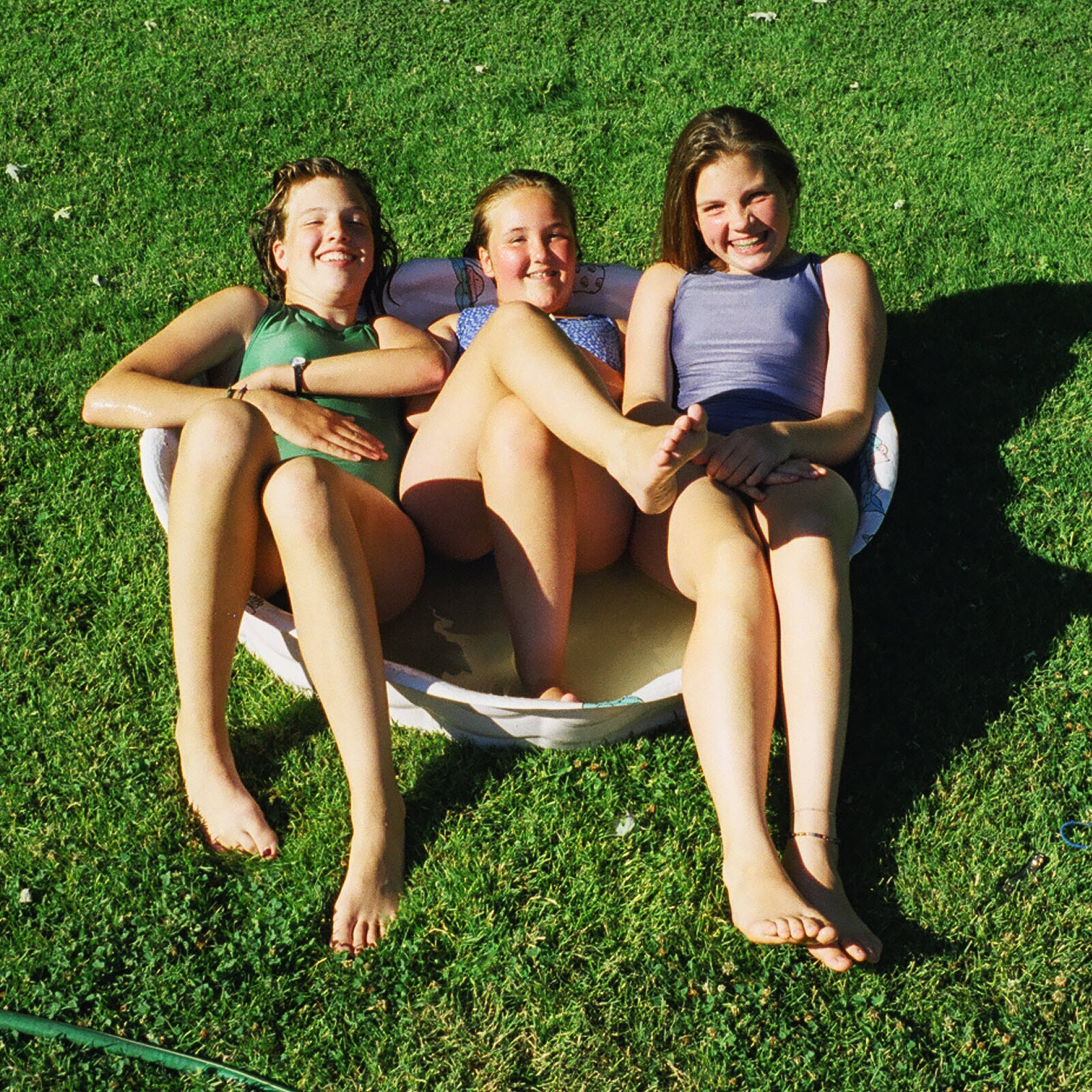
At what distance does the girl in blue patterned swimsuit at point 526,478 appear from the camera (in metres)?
2.79

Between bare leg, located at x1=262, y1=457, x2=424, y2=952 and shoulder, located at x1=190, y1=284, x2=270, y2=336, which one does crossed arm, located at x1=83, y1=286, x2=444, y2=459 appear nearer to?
shoulder, located at x1=190, y1=284, x2=270, y2=336

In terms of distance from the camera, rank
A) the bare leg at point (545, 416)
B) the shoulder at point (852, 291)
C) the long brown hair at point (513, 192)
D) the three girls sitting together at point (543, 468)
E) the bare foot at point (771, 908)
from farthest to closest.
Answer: the long brown hair at point (513, 192) < the shoulder at point (852, 291) < the three girls sitting together at point (543, 468) < the bare leg at point (545, 416) < the bare foot at point (771, 908)

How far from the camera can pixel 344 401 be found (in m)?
3.26

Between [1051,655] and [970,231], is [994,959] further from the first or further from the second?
[970,231]

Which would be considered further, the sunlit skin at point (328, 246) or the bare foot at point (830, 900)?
the sunlit skin at point (328, 246)

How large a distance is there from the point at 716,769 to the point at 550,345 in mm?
1064

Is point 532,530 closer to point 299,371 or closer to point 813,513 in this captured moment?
point 813,513

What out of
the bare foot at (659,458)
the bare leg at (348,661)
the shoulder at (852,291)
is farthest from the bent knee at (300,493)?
the shoulder at (852,291)

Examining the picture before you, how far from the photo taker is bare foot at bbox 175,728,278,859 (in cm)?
270

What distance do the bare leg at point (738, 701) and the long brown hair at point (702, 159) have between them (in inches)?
42.8

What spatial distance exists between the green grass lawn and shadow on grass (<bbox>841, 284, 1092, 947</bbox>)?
1 cm

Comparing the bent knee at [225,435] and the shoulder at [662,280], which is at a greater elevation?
the shoulder at [662,280]

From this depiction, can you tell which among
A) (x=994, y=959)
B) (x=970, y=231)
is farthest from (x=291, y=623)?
(x=970, y=231)

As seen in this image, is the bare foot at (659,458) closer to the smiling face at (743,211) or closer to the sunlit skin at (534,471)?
the sunlit skin at (534,471)
